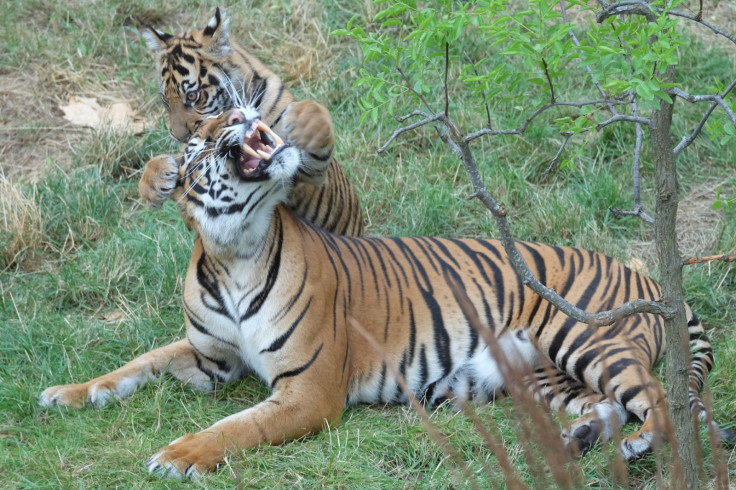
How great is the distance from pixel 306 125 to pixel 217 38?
1458 millimetres

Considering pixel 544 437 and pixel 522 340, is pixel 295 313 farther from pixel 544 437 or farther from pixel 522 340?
pixel 544 437

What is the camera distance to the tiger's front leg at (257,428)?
324 centimetres

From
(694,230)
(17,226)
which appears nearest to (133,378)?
(17,226)

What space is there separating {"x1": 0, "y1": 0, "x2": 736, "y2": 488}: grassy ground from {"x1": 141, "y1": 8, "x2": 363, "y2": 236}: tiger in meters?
0.78

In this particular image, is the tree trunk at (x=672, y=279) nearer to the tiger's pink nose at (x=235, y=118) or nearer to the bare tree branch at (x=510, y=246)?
the bare tree branch at (x=510, y=246)

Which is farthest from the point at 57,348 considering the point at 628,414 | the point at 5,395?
the point at 628,414

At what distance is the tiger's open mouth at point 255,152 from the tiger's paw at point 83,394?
1.15m

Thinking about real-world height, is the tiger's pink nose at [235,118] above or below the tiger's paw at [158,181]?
above

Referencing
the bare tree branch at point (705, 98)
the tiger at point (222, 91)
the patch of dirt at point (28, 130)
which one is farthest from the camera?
the patch of dirt at point (28, 130)

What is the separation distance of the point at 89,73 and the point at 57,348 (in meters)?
3.07

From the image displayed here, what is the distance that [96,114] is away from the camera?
6.50 metres

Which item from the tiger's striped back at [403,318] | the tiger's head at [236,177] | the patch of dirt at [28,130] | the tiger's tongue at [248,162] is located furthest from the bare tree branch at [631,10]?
the patch of dirt at [28,130]

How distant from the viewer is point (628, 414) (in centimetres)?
363

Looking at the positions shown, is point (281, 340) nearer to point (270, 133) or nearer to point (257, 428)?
point (257, 428)
